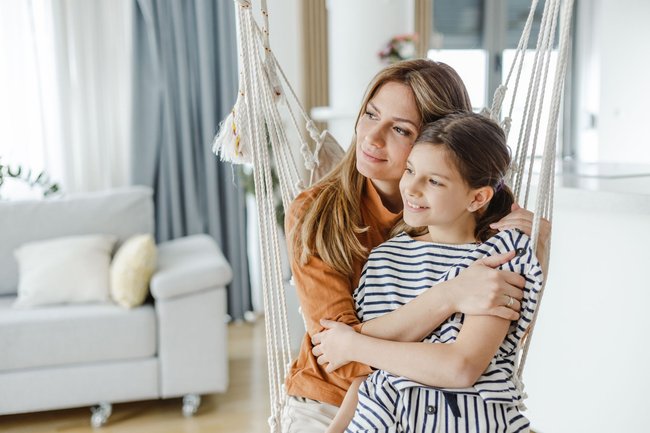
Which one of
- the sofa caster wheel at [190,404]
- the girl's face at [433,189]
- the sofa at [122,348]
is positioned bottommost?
Result: the sofa caster wheel at [190,404]

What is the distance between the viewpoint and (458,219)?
1216 millimetres

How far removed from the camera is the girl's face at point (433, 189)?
1146 millimetres

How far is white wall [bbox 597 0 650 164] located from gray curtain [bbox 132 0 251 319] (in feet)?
10.5

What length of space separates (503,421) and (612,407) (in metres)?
1.17

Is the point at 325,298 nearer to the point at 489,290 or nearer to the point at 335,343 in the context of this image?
the point at 335,343

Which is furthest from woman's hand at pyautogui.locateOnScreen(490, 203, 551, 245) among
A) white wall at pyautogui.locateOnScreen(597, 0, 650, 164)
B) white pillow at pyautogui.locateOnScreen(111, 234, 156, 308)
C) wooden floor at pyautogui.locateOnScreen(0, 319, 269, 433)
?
white wall at pyautogui.locateOnScreen(597, 0, 650, 164)

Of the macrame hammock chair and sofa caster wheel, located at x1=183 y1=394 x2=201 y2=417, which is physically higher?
the macrame hammock chair

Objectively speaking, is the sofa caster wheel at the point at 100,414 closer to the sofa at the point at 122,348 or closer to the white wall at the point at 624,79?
the sofa at the point at 122,348

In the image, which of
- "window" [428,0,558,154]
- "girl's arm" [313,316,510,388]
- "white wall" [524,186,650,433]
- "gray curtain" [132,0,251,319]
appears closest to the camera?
"girl's arm" [313,316,510,388]

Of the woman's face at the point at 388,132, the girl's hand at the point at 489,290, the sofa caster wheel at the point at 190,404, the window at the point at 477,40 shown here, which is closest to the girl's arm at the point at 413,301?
the girl's hand at the point at 489,290

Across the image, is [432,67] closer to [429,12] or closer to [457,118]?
[457,118]

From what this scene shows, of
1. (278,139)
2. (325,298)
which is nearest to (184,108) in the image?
(278,139)

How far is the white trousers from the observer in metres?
1.29

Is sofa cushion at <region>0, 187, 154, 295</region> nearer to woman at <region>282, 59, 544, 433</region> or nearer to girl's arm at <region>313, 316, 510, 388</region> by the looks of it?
woman at <region>282, 59, 544, 433</region>
